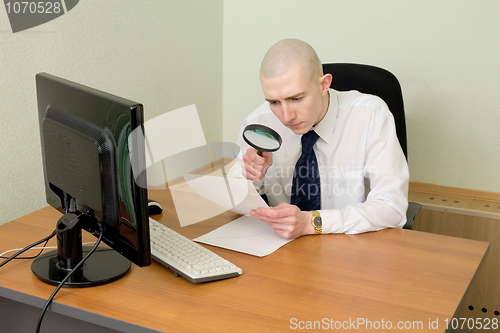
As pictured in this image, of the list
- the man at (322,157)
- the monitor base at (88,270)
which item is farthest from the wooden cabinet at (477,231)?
the monitor base at (88,270)

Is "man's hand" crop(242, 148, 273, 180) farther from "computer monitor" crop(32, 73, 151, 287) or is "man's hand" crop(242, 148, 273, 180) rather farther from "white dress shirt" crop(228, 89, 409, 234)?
"computer monitor" crop(32, 73, 151, 287)

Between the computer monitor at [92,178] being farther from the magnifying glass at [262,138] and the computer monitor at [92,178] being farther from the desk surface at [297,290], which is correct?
the magnifying glass at [262,138]

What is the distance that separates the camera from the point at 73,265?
1.09 m

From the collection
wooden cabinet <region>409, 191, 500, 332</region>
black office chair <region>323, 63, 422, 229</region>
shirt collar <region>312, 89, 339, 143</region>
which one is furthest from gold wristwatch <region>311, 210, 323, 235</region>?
wooden cabinet <region>409, 191, 500, 332</region>

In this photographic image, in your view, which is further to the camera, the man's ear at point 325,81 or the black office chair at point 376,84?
the black office chair at point 376,84

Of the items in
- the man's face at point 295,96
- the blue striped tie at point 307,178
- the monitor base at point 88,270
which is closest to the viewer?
the monitor base at point 88,270

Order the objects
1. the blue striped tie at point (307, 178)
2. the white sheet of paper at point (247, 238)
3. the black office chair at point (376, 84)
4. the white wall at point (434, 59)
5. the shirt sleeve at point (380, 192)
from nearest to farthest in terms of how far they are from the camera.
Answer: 1. the white sheet of paper at point (247, 238)
2. the shirt sleeve at point (380, 192)
3. the blue striped tie at point (307, 178)
4. the black office chair at point (376, 84)
5. the white wall at point (434, 59)

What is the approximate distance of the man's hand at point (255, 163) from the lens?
5.02ft

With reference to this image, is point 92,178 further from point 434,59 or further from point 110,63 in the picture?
point 434,59

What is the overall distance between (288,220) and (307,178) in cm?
43

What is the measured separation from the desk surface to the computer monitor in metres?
0.07

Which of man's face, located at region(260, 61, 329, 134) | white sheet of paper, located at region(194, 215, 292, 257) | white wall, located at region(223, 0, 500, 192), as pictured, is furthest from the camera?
white wall, located at region(223, 0, 500, 192)

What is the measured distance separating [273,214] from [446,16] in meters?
1.71

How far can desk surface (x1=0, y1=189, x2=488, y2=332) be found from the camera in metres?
0.93
